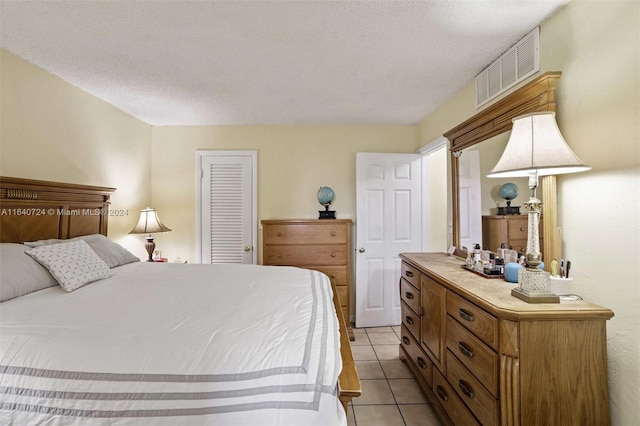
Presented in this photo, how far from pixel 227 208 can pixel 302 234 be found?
1.12m

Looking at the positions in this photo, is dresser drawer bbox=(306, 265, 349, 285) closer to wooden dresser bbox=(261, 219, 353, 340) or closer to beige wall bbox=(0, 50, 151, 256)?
wooden dresser bbox=(261, 219, 353, 340)

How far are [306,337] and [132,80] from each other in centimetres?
249

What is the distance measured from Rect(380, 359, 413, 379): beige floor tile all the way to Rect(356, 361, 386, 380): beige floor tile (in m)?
0.04

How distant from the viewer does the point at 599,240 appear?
4.17 feet

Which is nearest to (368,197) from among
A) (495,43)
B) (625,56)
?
(495,43)

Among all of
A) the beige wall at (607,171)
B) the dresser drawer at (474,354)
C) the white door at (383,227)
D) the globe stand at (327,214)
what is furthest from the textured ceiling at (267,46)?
the dresser drawer at (474,354)

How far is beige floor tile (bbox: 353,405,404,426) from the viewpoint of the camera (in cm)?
185

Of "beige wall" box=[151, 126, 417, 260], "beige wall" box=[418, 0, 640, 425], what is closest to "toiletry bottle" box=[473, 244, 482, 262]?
"beige wall" box=[418, 0, 640, 425]

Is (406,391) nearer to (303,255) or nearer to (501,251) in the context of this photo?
(501,251)

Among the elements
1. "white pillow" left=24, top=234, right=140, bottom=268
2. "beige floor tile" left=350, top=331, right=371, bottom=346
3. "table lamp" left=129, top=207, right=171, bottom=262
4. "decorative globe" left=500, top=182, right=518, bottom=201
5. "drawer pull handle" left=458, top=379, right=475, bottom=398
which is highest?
"decorative globe" left=500, top=182, right=518, bottom=201

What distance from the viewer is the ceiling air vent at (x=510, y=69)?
166cm

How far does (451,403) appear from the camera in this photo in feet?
5.33

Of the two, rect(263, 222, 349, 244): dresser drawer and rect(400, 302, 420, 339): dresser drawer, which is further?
rect(263, 222, 349, 244): dresser drawer

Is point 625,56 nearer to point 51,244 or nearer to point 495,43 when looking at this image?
point 495,43
